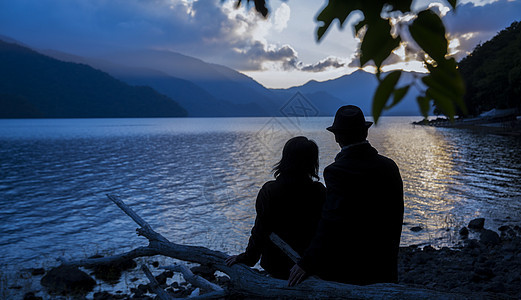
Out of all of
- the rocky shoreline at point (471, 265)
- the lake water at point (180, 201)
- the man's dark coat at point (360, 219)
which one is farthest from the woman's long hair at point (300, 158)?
the lake water at point (180, 201)

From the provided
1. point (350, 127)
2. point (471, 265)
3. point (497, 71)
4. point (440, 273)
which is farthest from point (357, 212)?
point (497, 71)

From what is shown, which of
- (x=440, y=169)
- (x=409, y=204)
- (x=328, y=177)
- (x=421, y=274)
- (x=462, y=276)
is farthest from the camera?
(x=440, y=169)

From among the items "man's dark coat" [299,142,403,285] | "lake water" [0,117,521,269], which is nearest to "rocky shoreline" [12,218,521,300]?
"lake water" [0,117,521,269]

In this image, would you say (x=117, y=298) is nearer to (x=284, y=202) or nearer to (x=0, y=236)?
(x=284, y=202)

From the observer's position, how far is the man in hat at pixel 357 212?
10.1 ft

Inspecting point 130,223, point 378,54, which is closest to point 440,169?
point 130,223

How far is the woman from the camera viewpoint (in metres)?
3.62

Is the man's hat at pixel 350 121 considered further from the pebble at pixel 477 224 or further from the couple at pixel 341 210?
the pebble at pixel 477 224

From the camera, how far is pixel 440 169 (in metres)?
30.8

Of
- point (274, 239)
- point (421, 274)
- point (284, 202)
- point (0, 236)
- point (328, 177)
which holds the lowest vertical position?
point (0, 236)

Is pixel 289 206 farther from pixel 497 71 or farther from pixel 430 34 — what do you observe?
pixel 497 71

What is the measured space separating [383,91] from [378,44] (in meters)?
0.17

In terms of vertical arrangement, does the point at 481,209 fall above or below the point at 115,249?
above

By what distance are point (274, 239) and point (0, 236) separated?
16.2 m
